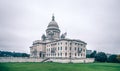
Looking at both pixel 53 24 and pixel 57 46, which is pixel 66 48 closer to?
pixel 57 46

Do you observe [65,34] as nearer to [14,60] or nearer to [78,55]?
[78,55]

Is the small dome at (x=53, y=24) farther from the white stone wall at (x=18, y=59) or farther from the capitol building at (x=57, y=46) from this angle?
the white stone wall at (x=18, y=59)

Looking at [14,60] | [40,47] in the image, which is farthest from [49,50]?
[14,60]

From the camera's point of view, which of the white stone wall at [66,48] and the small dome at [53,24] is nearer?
the white stone wall at [66,48]

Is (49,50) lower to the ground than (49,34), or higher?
lower

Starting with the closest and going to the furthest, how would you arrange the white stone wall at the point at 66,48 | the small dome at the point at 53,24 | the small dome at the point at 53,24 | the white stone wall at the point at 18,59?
the white stone wall at the point at 18,59 < the white stone wall at the point at 66,48 < the small dome at the point at 53,24 < the small dome at the point at 53,24

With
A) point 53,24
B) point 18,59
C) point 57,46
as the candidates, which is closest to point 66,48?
point 57,46

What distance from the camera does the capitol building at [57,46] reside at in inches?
2359

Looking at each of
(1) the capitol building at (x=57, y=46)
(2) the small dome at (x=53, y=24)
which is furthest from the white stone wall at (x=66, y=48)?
(2) the small dome at (x=53, y=24)

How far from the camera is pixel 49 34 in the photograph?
7250cm

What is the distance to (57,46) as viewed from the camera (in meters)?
62.6

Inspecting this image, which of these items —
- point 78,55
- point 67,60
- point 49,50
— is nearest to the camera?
point 67,60

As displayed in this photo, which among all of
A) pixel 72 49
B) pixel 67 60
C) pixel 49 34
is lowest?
pixel 67 60

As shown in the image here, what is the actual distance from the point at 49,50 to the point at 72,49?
1245 centimetres
